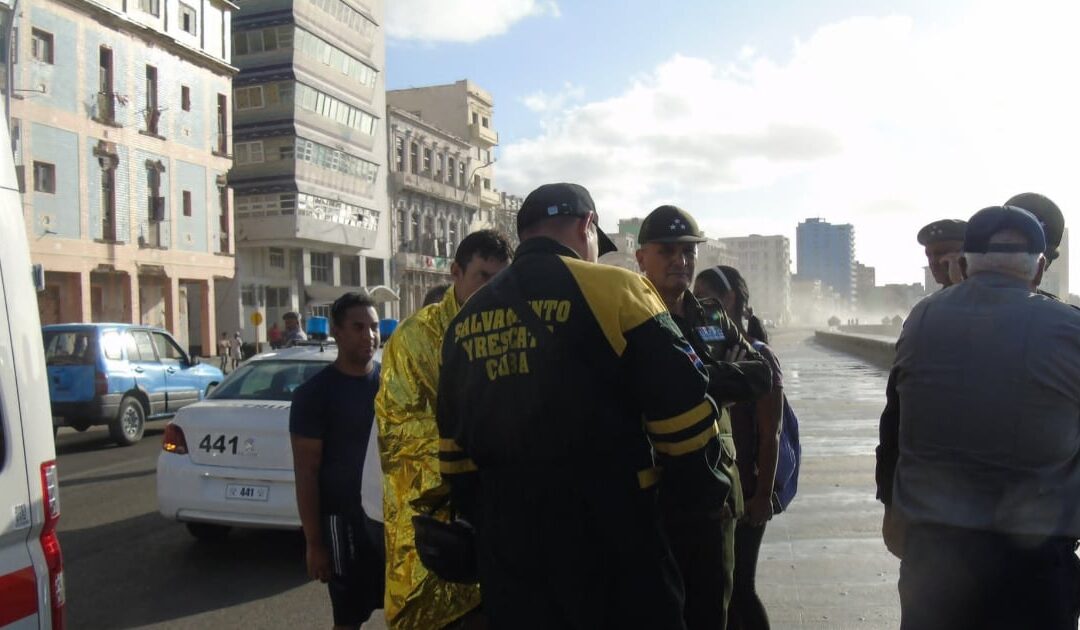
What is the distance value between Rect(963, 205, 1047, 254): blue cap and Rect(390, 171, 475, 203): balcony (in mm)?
55623

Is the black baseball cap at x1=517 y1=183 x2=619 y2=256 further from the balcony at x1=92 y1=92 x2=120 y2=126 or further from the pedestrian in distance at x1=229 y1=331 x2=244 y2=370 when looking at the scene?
the pedestrian in distance at x1=229 y1=331 x2=244 y2=370

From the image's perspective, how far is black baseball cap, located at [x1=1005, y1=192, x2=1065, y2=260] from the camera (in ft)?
12.1

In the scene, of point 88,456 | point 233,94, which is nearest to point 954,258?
point 88,456

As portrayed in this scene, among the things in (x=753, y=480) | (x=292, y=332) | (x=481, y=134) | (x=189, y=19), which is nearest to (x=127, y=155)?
(x=189, y=19)

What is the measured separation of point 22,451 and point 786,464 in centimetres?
300

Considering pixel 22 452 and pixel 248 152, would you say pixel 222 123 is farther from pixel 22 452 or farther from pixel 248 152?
pixel 22 452

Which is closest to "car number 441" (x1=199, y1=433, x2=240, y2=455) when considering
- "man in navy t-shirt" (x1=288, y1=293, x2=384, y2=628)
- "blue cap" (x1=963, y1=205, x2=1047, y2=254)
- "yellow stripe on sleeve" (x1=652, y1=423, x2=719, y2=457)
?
"man in navy t-shirt" (x1=288, y1=293, x2=384, y2=628)

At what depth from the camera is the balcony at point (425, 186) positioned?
57.5 meters

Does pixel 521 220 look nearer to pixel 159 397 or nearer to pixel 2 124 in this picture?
pixel 2 124

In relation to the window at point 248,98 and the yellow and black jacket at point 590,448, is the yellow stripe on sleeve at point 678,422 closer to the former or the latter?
the yellow and black jacket at point 590,448

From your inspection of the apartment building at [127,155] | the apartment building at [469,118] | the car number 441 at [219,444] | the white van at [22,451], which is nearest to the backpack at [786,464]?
the white van at [22,451]

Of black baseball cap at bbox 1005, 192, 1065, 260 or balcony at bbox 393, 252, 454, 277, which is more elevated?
balcony at bbox 393, 252, 454, 277

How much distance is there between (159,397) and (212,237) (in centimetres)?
2540

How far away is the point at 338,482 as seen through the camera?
150 inches
